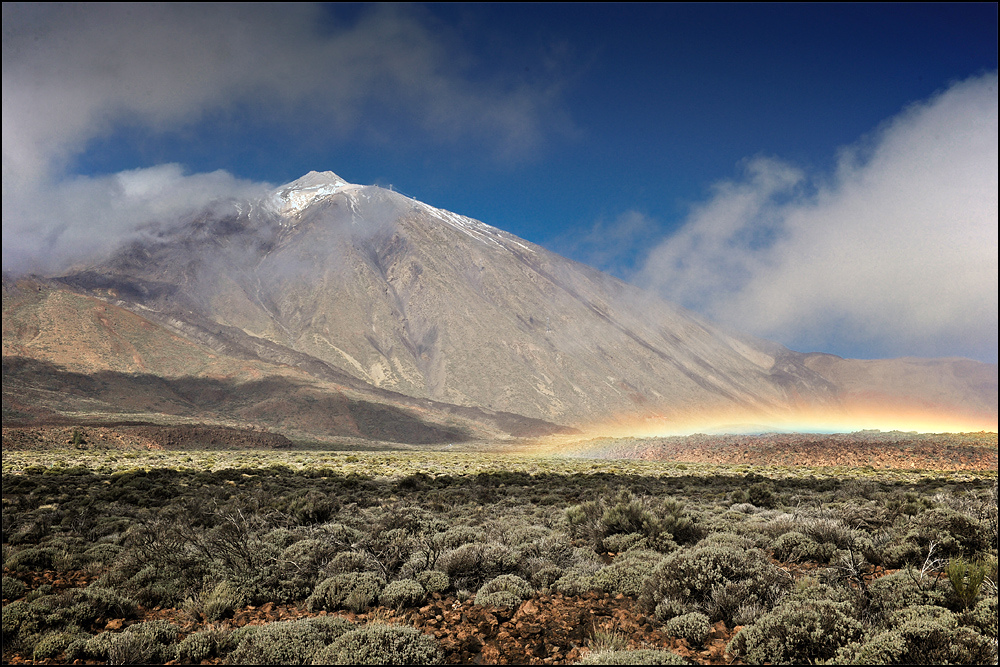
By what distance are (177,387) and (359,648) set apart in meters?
97.2

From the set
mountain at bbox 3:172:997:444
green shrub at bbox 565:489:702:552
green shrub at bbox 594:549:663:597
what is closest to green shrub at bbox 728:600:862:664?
green shrub at bbox 594:549:663:597

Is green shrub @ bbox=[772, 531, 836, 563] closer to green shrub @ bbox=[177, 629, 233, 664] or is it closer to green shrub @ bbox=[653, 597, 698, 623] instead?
green shrub @ bbox=[653, 597, 698, 623]

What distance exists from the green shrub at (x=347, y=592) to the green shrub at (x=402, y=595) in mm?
140

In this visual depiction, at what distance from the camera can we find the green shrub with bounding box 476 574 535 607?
6.45 m

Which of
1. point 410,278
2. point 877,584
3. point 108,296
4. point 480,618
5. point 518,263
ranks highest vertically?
point 518,263

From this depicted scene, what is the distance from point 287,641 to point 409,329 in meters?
136

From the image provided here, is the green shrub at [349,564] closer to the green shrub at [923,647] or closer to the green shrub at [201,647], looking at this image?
the green shrub at [201,647]

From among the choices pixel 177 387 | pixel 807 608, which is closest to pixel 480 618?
pixel 807 608

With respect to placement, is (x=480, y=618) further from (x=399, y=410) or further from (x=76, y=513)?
(x=399, y=410)

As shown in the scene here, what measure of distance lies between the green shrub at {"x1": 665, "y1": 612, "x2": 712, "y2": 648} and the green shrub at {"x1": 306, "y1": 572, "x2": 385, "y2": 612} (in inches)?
149

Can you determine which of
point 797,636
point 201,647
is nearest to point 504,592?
point 797,636

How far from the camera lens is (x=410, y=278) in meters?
153

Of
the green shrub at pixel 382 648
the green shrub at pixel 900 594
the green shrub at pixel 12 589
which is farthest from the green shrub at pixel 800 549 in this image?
the green shrub at pixel 12 589

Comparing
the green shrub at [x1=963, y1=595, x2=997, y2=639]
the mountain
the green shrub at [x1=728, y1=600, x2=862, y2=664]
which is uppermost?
the mountain
